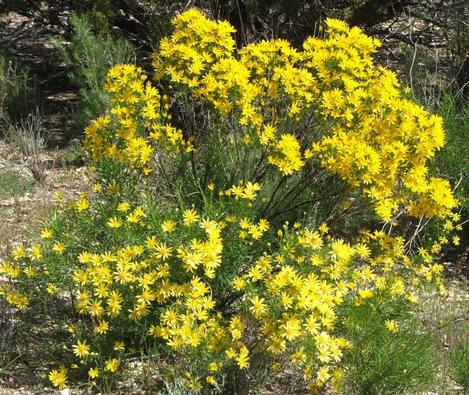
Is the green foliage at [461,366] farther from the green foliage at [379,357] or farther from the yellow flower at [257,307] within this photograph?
the yellow flower at [257,307]

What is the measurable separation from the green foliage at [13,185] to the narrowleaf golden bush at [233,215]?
199 cm

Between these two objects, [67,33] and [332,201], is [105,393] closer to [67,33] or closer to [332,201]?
[332,201]

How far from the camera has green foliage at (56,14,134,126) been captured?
6.60 m

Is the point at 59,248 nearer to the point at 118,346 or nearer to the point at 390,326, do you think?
the point at 118,346

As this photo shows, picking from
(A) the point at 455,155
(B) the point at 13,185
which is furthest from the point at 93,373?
(B) the point at 13,185

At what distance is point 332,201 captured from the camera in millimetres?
4195

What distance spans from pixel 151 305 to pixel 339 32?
184 centimetres

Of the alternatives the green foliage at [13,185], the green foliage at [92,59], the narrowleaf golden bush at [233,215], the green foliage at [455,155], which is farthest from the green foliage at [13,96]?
the green foliage at [455,155]

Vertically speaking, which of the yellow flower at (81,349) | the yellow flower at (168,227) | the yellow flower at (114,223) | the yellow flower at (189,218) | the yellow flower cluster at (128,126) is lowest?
the yellow flower at (81,349)

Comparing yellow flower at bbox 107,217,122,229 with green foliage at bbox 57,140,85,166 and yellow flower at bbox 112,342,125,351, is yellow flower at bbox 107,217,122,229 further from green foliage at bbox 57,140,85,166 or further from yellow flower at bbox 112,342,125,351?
green foliage at bbox 57,140,85,166

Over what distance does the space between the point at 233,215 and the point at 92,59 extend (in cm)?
371

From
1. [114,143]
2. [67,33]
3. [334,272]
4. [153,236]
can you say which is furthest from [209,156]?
[67,33]

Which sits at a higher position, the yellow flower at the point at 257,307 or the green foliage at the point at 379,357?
the yellow flower at the point at 257,307

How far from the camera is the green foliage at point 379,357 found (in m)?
3.36
